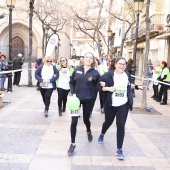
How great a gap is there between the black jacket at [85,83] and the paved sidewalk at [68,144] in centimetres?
96

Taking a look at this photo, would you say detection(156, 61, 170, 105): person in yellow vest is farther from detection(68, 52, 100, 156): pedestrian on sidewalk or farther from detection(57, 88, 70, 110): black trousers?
detection(68, 52, 100, 156): pedestrian on sidewalk

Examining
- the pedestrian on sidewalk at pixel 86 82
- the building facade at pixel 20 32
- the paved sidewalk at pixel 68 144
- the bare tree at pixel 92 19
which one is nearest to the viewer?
the paved sidewalk at pixel 68 144

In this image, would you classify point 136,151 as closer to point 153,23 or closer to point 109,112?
point 109,112

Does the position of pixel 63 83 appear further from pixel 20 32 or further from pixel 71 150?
pixel 20 32

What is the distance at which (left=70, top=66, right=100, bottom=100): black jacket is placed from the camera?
507cm

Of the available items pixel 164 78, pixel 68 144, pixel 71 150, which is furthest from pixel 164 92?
pixel 71 150

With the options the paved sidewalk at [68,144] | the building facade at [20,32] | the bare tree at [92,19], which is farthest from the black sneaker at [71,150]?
the building facade at [20,32]

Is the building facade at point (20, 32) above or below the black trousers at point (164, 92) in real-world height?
above

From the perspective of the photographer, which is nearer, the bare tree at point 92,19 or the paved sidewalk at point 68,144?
the paved sidewalk at point 68,144

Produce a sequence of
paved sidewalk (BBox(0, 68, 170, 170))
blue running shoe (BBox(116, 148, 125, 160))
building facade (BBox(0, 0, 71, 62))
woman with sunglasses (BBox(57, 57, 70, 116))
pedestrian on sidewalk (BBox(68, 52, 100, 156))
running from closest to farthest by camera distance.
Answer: paved sidewalk (BBox(0, 68, 170, 170)) → blue running shoe (BBox(116, 148, 125, 160)) → pedestrian on sidewalk (BBox(68, 52, 100, 156)) → woman with sunglasses (BBox(57, 57, 70, 116)) → building facade (BBox(0, 0, 71, 62))

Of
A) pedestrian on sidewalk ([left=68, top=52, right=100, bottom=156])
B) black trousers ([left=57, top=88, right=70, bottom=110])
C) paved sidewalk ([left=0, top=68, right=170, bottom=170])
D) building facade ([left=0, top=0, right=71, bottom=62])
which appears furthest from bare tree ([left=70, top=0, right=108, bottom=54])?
pedestrian on sidewalk ([left=68, top=52, right=100, bottom=156])

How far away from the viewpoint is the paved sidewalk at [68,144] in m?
4.39

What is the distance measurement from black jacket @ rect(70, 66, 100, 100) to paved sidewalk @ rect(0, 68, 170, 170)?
964 mm

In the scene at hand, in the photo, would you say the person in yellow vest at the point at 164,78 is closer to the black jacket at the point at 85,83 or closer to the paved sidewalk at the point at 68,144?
the paved sidewalk at the point at 68,144
